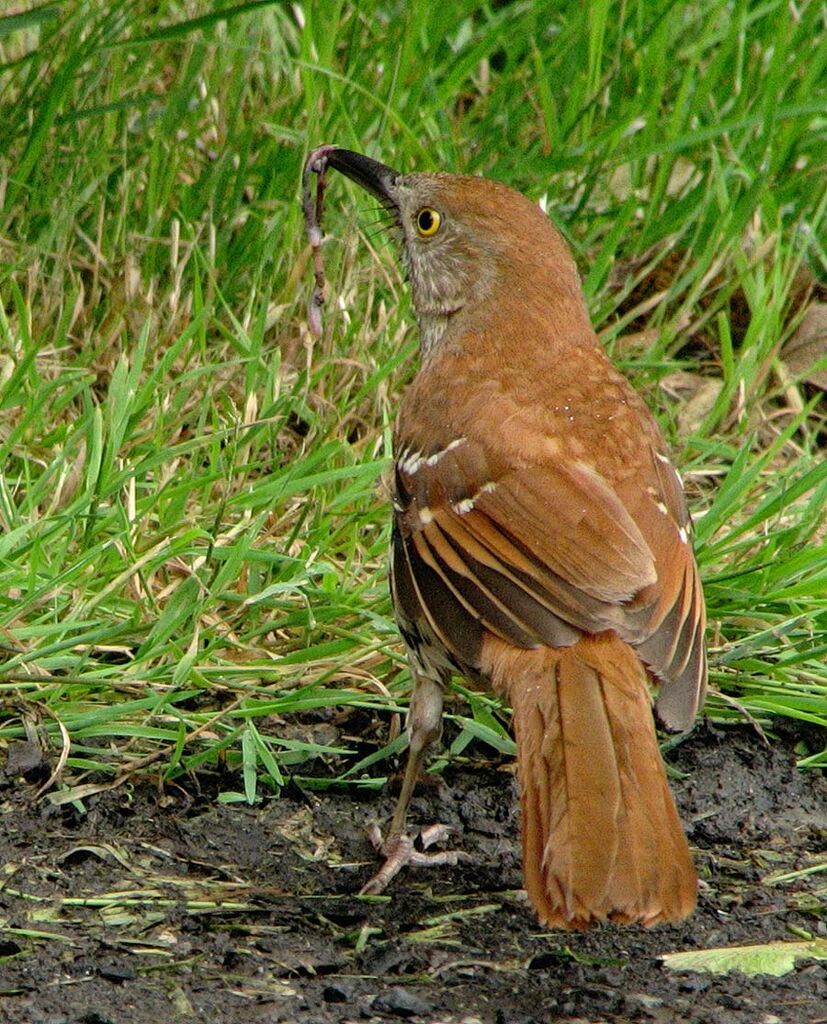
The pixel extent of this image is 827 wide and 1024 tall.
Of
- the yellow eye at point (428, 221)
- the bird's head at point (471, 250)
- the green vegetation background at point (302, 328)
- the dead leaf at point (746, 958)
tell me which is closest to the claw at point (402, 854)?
the green vegetation background at point (302, 328)

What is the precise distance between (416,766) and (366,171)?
1.94 m

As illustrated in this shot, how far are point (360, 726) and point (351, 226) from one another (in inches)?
73.8

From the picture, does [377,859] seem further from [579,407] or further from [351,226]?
[351,226]

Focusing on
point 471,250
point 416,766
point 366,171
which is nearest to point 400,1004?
point 416,766

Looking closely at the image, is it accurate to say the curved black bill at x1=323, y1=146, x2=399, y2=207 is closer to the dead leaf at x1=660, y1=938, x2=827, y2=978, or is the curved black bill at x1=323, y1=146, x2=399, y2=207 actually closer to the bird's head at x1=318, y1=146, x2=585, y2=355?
the bird's head at x1=318, y1=146, x2=585, y2=355

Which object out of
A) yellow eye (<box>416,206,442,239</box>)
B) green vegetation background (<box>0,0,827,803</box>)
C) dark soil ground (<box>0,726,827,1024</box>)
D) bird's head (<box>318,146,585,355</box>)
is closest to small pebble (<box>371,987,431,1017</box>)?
dark soil ground (<box>0,726,827,1024</box>)

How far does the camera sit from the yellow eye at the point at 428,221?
16.7 feet

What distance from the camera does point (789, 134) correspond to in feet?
20.8

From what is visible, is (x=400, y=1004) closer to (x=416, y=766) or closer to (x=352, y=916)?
(x=352, y=916)

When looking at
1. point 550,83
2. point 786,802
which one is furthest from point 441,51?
point 786,802

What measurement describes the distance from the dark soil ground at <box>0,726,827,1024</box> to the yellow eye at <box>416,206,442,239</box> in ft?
5.20

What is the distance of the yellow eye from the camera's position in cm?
510

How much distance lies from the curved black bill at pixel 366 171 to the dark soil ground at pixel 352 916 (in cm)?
177

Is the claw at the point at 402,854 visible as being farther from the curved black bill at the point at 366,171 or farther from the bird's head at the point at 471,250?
the curved black bill at the point at 366,171
